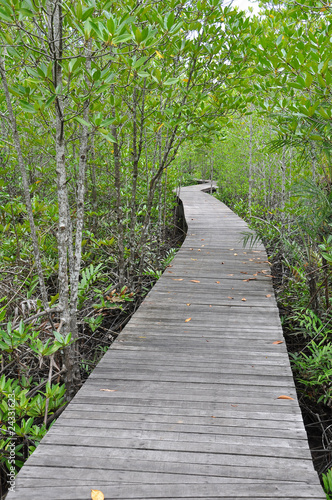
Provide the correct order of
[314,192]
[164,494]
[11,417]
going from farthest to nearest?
[314,192] < [11,417] < [164,494]

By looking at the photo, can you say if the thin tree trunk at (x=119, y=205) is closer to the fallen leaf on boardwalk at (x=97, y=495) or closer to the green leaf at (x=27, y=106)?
the green leaf at (x=27, y=106)

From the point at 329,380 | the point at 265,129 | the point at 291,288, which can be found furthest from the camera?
the point at 265,129

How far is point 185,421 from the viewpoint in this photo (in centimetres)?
197

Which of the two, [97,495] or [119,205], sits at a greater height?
[119,205]

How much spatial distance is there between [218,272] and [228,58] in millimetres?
2571

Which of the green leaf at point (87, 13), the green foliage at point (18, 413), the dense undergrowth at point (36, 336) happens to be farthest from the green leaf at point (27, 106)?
the green foliage at point (18, 413)

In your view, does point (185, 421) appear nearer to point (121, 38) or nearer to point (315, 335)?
point (315, 335)

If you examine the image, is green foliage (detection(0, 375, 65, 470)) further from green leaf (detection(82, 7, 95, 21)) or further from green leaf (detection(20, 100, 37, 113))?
green leaf (detection(82, 7, 95, 21))

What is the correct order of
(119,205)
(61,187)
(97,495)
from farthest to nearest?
(119,205) < (61,187) < (97,495)

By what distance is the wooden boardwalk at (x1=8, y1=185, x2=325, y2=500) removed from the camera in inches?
61.4

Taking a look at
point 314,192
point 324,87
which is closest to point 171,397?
point 314,192

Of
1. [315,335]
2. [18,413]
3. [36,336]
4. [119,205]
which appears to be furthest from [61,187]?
[315,335]

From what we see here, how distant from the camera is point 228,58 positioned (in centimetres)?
427

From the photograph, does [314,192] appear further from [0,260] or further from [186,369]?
[0,260]
